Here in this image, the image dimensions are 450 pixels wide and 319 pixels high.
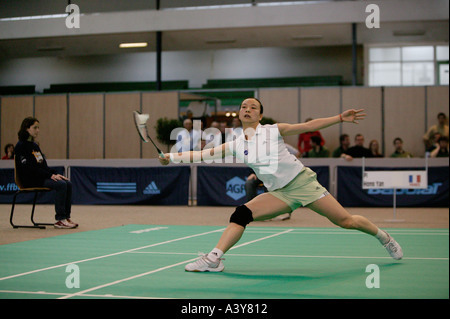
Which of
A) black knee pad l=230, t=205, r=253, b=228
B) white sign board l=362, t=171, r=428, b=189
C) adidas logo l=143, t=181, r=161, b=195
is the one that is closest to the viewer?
black knee pad l=230, t=205, r=253, b=228

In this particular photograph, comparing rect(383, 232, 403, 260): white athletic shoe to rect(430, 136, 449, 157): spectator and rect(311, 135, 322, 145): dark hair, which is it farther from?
rect(430, 136, 449, 157): spectator

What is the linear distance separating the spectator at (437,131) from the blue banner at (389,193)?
12.6ft

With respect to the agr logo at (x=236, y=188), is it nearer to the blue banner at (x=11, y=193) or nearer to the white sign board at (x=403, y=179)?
the white sign board at (x=403, y=179)

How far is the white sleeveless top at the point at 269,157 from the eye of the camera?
19.7 ft

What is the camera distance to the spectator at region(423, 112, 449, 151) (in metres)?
19.4

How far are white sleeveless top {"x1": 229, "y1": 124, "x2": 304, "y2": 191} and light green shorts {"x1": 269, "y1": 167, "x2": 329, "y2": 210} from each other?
59 mm

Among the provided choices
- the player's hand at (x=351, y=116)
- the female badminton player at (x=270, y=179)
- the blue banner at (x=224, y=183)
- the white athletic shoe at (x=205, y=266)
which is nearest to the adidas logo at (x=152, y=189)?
the blue banner at (x=224, y=183)

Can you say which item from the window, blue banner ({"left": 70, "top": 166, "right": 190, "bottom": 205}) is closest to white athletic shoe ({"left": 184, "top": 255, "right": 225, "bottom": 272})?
blue banner ({"left": 70, "top": 166, "right": 190, "bottom": 205})

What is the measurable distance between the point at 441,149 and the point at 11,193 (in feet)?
41.2

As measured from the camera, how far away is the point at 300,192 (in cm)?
598

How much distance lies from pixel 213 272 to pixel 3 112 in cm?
2044

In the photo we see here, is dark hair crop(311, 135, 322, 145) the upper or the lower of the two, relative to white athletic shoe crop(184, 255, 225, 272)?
upper
